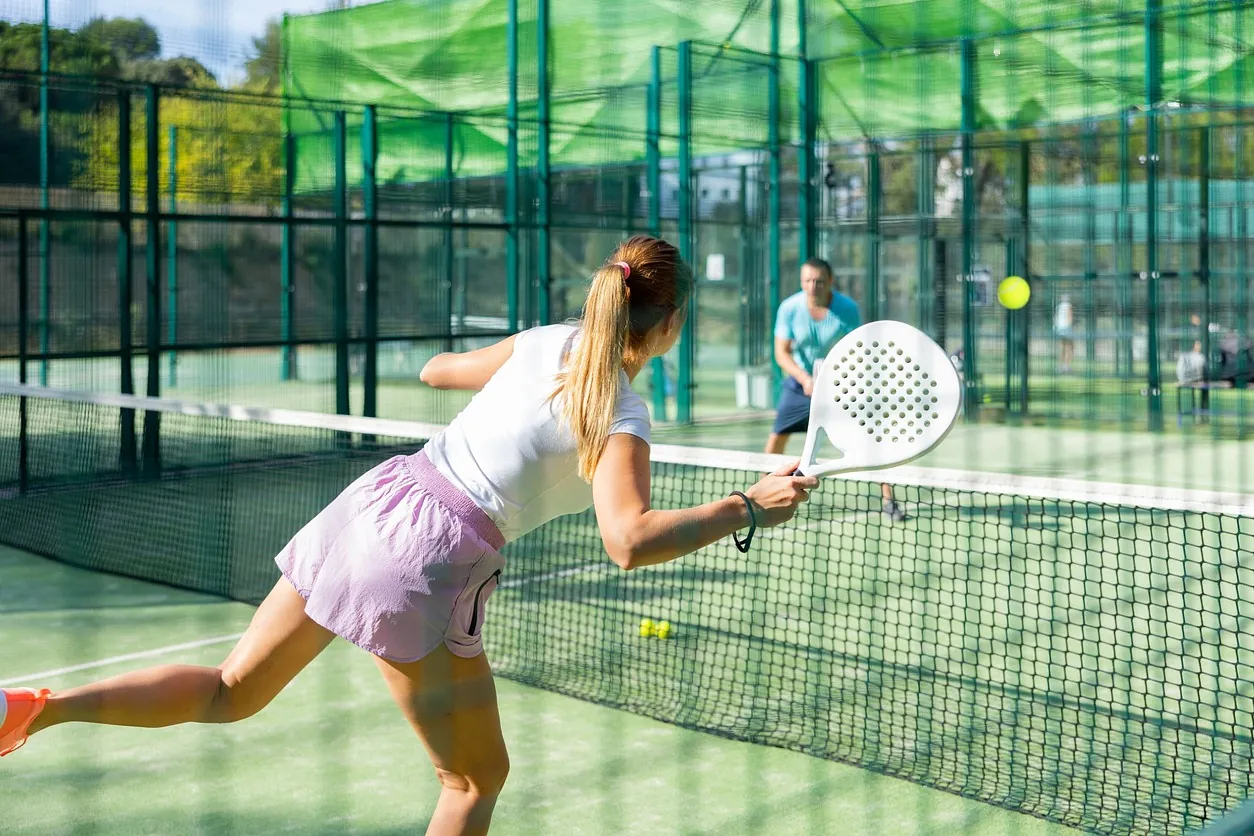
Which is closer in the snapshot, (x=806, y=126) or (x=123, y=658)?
(x=123, y=658)

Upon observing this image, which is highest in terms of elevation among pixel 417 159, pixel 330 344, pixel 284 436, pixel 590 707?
pixel 417 159

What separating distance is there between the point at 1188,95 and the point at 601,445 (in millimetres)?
11867

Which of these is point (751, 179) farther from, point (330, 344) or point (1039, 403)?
point (330, 344)

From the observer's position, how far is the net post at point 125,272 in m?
A: 8.80

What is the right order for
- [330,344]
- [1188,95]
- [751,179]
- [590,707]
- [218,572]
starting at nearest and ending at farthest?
[590,707]
[218,572]
[330,344]
[1188,95]
[751,179]

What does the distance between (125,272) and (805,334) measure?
14.3ft

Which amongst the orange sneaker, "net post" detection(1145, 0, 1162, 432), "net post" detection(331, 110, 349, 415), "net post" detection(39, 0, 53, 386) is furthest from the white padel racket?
"net post" detection(1145, 0, 1162, 432)

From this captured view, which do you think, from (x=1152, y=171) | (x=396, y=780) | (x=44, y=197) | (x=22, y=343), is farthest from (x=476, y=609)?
(x=1152, y=171)

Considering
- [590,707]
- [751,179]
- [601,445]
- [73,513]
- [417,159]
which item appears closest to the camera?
[601,445]

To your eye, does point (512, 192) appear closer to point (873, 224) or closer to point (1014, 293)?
point (873, 224)

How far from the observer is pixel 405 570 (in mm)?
2205

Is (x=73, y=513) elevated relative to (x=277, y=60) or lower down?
lower down

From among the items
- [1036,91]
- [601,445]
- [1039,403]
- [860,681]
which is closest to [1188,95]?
[1036,91]

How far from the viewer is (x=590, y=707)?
424cm
